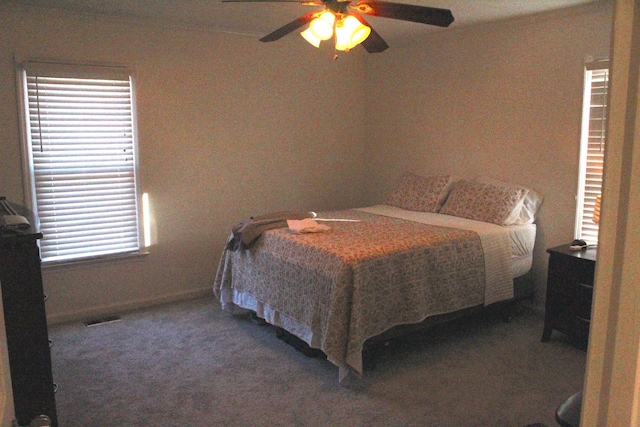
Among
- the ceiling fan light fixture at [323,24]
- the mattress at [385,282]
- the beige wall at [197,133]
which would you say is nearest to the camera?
the ceiling fan light fixture at [323,24]

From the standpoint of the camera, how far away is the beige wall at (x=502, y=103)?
12.5 feet

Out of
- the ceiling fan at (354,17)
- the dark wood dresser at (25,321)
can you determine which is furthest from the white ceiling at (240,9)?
the dark wood dresser at (25,321)

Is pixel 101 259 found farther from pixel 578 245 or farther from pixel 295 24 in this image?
pixel 578 245

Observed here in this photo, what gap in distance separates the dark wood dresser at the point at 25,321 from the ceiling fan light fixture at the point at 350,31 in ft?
5.71

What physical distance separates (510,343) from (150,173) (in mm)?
2992

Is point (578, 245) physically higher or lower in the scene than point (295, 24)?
lower

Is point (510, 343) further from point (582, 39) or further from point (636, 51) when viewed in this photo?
point (636, 51)

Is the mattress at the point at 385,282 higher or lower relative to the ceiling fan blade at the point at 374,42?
lower

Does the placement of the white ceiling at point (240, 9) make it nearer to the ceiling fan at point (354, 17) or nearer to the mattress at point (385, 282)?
the ceiling fan at point (354, 17)

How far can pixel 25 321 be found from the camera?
200 centimetres

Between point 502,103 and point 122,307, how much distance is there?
11.4 ft

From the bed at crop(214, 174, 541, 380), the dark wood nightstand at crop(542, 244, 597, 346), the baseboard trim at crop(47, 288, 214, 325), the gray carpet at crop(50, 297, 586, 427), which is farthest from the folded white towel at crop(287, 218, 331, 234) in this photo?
the dark wood nightstand at crop(542, 244, 597, 346)

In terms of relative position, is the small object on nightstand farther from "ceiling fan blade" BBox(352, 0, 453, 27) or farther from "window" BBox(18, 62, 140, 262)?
"window" BBox(18, 62, 140, 262)

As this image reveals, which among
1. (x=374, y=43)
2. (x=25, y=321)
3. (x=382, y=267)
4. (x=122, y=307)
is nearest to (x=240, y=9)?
(x=374, y=43)
